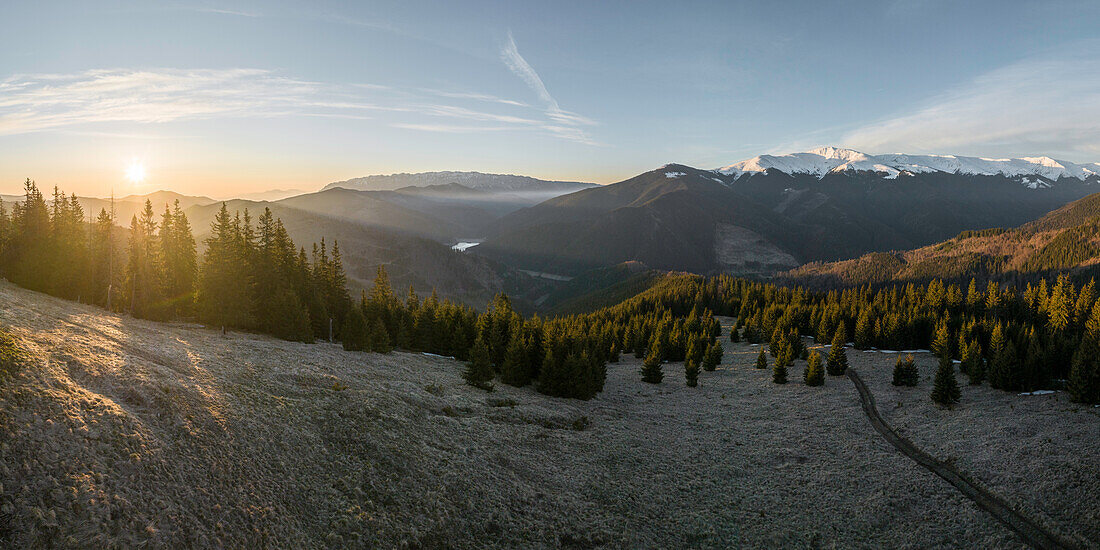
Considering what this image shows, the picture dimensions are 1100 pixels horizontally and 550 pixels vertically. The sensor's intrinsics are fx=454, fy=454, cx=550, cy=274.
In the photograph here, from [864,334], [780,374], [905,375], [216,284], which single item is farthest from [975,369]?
[216,284]

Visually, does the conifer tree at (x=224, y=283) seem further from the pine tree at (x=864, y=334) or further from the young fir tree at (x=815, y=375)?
the pine tree at (x=864, y=334)

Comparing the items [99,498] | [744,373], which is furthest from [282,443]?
[744,373]

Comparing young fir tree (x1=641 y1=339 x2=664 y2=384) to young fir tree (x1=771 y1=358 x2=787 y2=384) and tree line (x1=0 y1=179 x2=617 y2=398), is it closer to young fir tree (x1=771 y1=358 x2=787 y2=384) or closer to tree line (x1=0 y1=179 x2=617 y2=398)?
tree line (x1=0 y1=179 x2=617 y2=398)

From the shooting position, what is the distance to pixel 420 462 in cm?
2619

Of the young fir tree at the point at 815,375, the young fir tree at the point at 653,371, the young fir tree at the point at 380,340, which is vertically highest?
the young fir tree at the point at 380,340

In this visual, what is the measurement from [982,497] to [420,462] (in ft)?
118

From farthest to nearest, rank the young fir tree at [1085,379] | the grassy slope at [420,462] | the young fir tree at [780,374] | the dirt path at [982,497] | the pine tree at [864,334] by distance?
1. the pine tree at [864,334]
2. the young fir tree at [780,374]
3. the young fir tree at [1085,379]
4. the dirt path at [982,497]
5. the grassy slope at [420,462]

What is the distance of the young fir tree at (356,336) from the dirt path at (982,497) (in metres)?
57.2

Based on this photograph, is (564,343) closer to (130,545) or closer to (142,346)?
(142,346)

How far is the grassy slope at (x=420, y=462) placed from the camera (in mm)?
16641

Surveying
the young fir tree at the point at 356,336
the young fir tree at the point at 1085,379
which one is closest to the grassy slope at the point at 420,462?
the young fir tree at the point at 1085,379

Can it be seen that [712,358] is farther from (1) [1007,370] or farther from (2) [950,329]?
(2) [950,329]

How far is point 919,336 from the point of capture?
3487 inches

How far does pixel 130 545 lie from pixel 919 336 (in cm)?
11314
